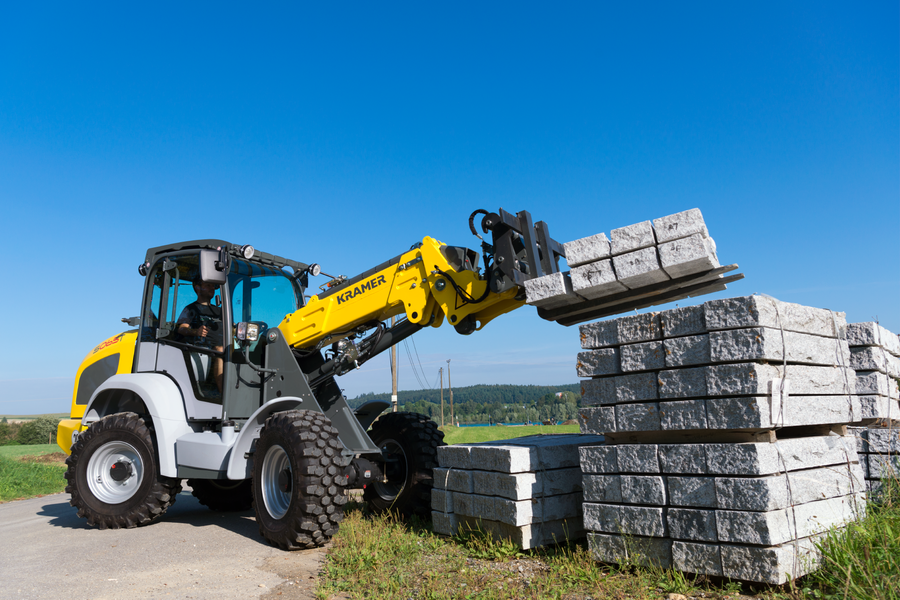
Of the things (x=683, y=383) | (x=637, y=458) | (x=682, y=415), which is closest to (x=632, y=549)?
(x=637, y=458)

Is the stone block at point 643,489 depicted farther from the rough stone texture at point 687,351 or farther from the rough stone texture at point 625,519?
the rough stone texture at point 687,351

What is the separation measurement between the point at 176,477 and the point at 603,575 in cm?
490

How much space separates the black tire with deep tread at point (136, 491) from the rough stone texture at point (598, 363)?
16.2 feet

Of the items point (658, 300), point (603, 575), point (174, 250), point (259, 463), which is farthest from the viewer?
point (174, 250)

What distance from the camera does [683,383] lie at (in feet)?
14.9

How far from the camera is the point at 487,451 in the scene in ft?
18.7

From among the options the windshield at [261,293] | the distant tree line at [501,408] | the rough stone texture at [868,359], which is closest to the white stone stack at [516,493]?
the rough stone texture at [868,359]

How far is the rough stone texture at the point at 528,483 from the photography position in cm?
534

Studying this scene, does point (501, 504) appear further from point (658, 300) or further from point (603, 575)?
point (658, 300)

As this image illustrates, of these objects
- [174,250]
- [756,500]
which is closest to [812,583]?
[756,500]

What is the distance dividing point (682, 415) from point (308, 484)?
3.41 meters

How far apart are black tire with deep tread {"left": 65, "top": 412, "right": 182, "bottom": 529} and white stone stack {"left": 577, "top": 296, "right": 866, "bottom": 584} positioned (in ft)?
16.3

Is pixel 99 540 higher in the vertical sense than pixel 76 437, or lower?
lower

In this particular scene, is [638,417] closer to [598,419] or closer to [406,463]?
[598,419]
